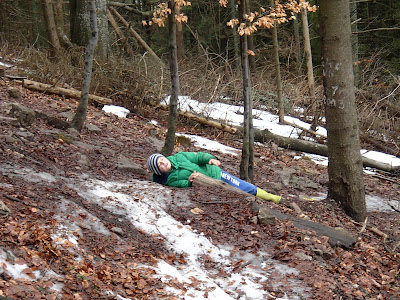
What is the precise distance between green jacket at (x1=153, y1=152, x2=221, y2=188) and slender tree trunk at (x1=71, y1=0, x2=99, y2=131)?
198 centimetres

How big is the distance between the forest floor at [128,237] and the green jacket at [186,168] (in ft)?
1.12

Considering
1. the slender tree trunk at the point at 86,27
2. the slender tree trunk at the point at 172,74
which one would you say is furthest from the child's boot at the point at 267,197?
the slender tree trunk at the point at 86,27

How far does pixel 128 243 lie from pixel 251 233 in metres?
1.48

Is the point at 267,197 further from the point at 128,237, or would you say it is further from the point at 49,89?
the point at 49,89

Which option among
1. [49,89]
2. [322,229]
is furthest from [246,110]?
[49,89]

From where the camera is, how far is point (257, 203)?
6074 mm

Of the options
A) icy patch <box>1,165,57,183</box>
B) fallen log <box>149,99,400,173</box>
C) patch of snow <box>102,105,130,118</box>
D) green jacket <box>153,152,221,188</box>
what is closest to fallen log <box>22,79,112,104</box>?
patch of snow <box>102,105,130,118</box>

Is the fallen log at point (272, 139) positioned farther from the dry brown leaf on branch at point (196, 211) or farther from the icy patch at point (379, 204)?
the dry brown leaf on branch at point (196, 211)

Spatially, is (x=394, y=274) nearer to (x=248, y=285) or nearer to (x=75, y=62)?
(x=248, y=285)

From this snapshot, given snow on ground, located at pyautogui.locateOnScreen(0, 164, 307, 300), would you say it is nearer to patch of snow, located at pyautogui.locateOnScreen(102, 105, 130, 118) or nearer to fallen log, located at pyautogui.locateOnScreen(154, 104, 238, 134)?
patch of snow, located at pyautogui.locateOnScreen(102, 105, 130, 118)

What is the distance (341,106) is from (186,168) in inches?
93.4

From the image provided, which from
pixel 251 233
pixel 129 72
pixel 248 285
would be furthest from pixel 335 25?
pixel 129 72

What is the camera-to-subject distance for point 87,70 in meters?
7.49

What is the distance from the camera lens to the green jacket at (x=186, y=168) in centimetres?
656
